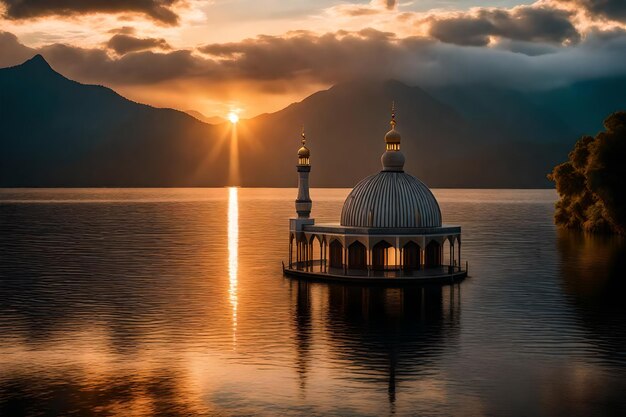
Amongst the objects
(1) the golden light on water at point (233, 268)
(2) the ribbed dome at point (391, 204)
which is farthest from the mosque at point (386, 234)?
(1) the golden light on water at point (233, 268)

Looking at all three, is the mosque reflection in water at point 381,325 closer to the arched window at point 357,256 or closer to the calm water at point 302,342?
the calm water at point 302,342

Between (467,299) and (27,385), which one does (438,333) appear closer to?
(467,299)

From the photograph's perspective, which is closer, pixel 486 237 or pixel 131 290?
pixel 131 290

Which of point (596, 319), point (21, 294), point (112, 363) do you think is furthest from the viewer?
point (21, 294)

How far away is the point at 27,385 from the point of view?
4344 centimetres

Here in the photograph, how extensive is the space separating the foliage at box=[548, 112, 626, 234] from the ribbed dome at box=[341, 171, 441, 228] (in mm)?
58169

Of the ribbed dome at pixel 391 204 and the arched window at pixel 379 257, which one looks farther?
the arched window at pixel 379 257

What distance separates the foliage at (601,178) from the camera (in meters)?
132

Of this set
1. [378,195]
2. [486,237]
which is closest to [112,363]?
[378,195]

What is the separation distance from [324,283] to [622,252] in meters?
54.7

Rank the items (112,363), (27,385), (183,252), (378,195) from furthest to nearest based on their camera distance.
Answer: (183,252)
(378,195)
(112,363)
(27,385)

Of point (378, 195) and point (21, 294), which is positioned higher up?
point (378, 195)

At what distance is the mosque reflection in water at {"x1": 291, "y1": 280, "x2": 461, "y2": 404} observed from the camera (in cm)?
4797

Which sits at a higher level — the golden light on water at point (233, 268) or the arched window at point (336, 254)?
the arched window at point (336, 254)
